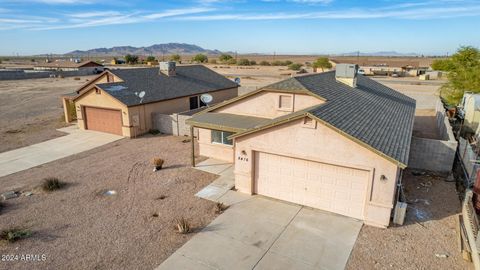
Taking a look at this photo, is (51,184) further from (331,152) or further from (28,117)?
(28,117)

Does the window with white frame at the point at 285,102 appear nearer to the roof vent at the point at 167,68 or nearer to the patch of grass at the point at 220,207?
the patch of grass at the point at 220,207

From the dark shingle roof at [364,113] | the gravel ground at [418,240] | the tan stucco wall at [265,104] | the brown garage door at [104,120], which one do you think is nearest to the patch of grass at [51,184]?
the tan stucco wall at [265,104]

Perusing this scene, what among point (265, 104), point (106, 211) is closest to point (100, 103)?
point (106, 211)

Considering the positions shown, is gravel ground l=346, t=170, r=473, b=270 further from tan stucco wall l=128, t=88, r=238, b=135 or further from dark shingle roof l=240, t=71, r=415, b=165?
tan stucco wall l=128, t=88, r=238, b=135

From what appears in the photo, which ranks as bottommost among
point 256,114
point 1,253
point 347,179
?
point 1,253

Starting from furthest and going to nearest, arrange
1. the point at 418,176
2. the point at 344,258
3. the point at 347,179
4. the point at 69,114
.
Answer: the point at 69,114, the point at 418,176, the point at 347,179, the point at 344,258

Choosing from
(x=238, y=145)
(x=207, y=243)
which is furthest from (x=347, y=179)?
(x=207, y=243)

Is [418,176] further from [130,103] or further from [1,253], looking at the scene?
[130,103]

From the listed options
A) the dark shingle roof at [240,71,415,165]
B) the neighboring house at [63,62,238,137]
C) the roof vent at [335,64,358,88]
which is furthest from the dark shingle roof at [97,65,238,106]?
the roof vent at [335,64,358,88]

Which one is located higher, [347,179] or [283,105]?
[283,105]
